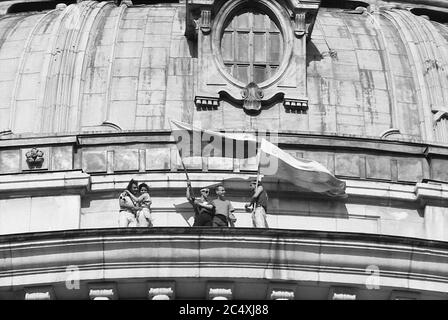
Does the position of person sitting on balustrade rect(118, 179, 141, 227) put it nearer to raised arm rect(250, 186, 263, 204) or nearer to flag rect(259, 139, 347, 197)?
raised arm rect(250, 186, 263, 204)

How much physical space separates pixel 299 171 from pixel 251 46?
7.31 m

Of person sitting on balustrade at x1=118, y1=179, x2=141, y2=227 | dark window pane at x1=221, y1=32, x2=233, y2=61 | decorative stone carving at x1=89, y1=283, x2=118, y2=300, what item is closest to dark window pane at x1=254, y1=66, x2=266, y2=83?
dark window pane at x1=221, y1=32, x2=233, y2=61

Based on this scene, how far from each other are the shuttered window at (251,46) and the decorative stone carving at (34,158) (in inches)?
318

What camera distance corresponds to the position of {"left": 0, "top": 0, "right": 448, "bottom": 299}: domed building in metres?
96.2

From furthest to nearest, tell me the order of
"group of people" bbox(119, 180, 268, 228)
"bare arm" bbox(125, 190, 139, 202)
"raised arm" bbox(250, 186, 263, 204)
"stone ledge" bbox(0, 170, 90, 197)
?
"stone ledge" bbox(0, 170, 90, 197)
"raised arm" bbox(250, 186, 263, 204)
"bare arm" bbox(125, 190, 139, 202)
"group of people" bbox(119, 180, 268, 228)

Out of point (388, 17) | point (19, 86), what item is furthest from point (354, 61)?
point (19, 86)

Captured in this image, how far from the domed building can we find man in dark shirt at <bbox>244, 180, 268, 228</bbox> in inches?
17.4

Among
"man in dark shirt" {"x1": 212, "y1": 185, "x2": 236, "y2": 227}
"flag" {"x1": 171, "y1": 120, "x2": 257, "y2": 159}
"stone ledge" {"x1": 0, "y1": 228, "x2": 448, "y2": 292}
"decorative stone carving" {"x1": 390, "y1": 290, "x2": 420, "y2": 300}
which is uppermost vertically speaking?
"flag" {"x1": 171, "y1": 120, "x2": 257, "y2": 159}

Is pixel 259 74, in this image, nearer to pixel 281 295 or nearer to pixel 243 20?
pixel 243 20

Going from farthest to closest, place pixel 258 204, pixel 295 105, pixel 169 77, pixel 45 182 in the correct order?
1. pixel 169 77
2. pixel 295 105
3. pixel 45 182
4. pixel 258 204

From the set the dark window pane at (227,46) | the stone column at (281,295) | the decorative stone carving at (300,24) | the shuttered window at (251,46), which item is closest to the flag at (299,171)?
the stone column at (281,295)

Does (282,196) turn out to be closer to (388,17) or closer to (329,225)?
(329,225)

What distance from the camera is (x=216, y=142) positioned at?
10094 cm

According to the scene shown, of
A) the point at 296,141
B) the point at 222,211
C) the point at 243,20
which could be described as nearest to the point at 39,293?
the point at 222,211
